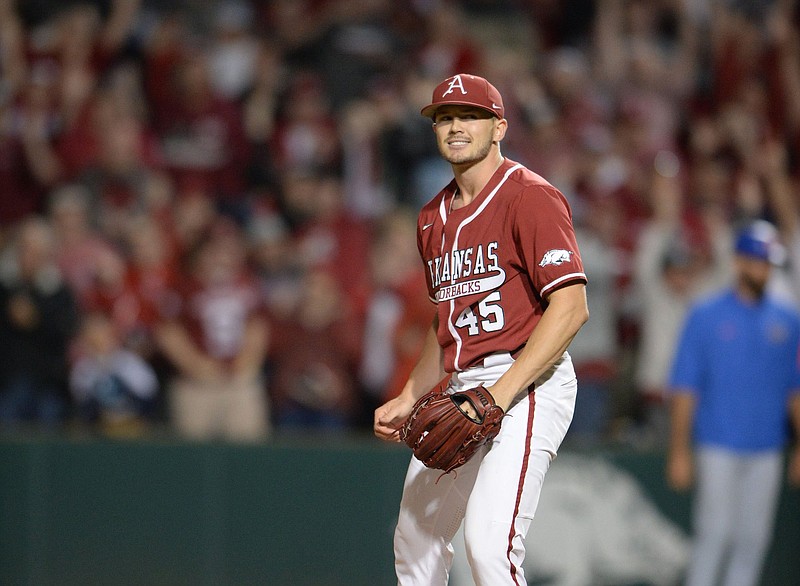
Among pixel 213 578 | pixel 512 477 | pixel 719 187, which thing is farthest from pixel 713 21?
pixel 512 477

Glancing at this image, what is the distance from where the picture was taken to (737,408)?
6863 millimetres

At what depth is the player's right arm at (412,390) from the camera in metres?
4.55

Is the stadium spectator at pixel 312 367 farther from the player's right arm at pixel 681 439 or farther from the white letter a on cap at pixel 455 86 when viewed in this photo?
the white letter a on cap at pixel 455 86

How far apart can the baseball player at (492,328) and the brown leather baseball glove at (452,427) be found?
57 mm

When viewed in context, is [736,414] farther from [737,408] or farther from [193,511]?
[193,511]

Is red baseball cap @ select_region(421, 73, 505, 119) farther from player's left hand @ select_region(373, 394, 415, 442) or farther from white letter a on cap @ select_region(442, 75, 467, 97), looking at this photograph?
player's left hand @ select_region(373, 394, 415, 442)

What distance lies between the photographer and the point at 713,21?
11688mm

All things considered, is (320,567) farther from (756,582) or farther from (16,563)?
(756,582)

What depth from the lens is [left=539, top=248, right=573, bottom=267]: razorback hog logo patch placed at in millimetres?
4031

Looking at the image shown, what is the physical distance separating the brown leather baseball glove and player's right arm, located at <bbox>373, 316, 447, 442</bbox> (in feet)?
1.29

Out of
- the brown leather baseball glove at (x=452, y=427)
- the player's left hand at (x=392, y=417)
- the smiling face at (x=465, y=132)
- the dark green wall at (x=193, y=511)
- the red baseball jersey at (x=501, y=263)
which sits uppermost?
the smiling face at (x=465, y=132)

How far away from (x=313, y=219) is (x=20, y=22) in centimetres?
341

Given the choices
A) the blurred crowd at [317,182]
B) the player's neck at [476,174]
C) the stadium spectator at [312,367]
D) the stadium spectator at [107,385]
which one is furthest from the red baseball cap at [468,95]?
the stadium spectator at [107,385]

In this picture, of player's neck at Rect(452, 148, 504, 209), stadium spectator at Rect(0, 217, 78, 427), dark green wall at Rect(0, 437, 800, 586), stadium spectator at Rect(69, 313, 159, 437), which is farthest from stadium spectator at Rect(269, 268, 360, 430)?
player's neck at Rect(452, 148, 504, 209)
